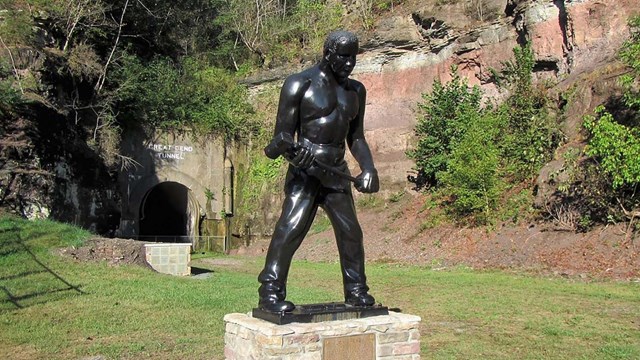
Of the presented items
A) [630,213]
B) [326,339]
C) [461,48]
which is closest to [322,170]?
[326,339]

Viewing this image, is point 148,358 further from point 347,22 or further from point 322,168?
point 347,22

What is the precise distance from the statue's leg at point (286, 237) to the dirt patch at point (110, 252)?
9414 millimetres

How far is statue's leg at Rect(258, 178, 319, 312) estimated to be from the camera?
206 inches

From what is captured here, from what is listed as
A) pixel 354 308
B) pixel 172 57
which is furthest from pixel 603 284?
pixel 172 57

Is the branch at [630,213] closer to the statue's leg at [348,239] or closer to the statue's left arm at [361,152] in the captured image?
the statue's left arm at [361,152]

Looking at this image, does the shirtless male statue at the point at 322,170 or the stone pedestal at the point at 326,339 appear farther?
the shirtless male statue at the point at 322,170

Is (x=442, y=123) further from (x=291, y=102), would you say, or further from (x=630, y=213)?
(x=291, y=102)

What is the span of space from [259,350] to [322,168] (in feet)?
5.33

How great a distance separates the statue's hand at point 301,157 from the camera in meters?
5.11

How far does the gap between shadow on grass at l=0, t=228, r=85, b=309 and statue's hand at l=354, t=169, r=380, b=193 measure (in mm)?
6466

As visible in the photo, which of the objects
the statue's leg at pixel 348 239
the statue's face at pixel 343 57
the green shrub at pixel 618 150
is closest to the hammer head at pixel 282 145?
the statue's leg at pixel 348 239

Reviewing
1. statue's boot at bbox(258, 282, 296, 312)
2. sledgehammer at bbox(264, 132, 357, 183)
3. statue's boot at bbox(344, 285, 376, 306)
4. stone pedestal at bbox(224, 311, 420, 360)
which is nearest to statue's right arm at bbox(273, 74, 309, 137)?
sledgehammer at bbox(264, 132, 357, 183)

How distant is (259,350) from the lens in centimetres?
473

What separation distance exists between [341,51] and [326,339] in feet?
8.02
